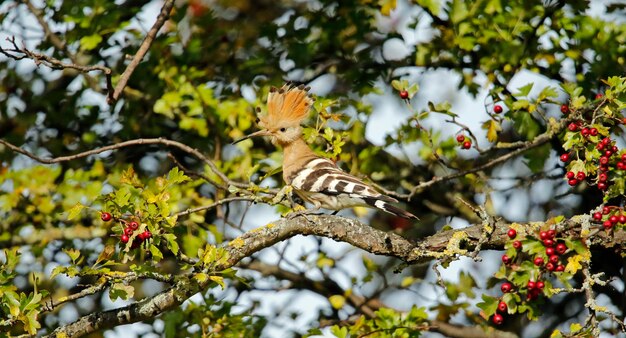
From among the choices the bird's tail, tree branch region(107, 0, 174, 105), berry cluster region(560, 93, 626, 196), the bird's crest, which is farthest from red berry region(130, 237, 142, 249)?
the bird's crest

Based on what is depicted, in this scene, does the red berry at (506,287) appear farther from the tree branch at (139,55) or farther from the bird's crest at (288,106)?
the bird's crest at (288,106)

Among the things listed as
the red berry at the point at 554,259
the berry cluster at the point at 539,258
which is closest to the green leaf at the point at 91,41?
the berry cluster at the point at 539,258

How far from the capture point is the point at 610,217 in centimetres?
313

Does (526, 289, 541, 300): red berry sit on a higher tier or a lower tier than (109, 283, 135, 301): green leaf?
higher

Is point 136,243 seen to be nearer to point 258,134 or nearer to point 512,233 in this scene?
point 512,233

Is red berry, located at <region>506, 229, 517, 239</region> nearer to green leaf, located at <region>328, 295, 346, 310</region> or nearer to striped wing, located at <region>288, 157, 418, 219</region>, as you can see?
striped wing, located at <region>288, 157, 418, 219</region>

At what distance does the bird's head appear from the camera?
500 cm

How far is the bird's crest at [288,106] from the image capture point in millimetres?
4988

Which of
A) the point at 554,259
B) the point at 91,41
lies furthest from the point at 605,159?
the point at 91,41

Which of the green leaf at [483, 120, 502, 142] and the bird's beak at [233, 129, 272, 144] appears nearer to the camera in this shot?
the green leaf at [483, 120, 502, 142]

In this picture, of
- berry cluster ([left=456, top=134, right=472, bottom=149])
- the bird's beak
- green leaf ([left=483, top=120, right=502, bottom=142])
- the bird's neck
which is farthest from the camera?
the bird's beak

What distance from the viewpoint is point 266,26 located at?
17.6 ft

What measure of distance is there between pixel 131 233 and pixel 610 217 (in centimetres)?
157

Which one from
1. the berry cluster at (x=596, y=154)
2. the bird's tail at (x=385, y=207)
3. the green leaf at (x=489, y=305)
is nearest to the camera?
the green leaf at (x=489, y=305)
